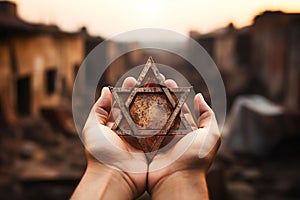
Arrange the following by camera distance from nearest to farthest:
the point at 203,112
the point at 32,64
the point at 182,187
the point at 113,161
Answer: the point at 182,187, the point at 113,161, the point at 203,112, the point at 32,64

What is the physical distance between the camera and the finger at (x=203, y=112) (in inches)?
86.6

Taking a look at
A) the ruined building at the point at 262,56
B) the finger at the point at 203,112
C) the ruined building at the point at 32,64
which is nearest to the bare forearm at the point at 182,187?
the finger at the point at 203,112

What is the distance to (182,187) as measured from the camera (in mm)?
1974

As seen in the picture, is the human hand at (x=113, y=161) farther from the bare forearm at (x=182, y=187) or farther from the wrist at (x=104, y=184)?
the bare forearm at (x=182, y=187)

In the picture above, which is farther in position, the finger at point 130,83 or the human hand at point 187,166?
the finger at point 130,83

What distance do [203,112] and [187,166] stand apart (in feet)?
1.16

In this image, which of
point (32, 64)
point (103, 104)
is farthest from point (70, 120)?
point (103, 104)

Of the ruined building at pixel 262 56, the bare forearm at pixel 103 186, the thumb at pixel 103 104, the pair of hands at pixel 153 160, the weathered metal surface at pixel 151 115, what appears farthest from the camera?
the ruined building at pixel 262 56

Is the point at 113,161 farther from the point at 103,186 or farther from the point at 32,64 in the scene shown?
the point at 32,64

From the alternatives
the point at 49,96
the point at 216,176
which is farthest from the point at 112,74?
the point at 216,176

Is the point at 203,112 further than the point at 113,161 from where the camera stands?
Yes

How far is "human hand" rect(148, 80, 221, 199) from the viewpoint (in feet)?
6.51

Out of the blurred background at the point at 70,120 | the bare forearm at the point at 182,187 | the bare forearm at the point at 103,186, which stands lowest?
the blurred background at the point at 70,120

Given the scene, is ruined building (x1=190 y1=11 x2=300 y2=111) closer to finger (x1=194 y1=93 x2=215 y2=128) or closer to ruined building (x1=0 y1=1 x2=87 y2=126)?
ruined building (x1=0 y1=1 x2=87 y2=126)
